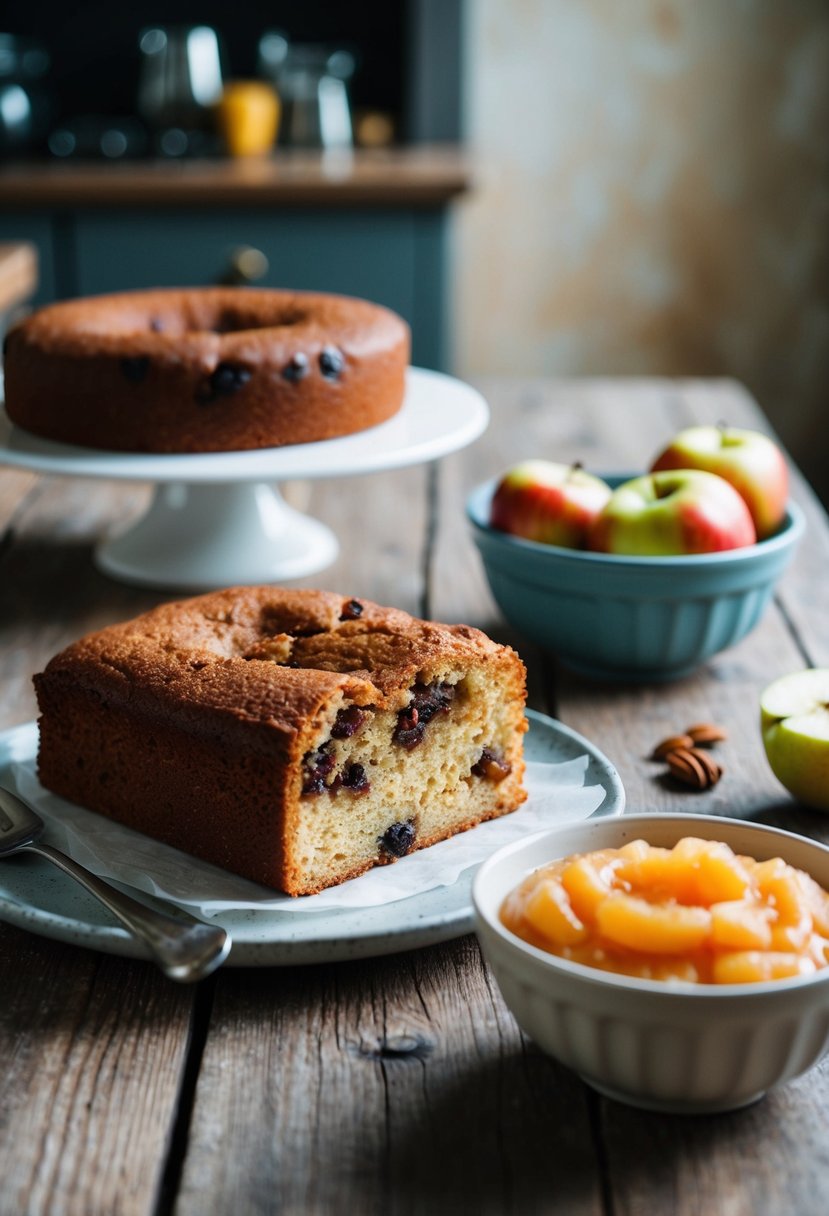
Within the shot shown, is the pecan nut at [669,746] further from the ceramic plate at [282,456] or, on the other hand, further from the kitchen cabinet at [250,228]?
the kitchen cabinet at [250,228]

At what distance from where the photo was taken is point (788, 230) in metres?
4.04

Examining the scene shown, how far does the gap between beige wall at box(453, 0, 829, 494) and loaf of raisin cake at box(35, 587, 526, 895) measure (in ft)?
10.1

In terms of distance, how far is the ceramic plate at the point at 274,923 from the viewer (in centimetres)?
87

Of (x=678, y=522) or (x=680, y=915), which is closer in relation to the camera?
(x=680, y=915)

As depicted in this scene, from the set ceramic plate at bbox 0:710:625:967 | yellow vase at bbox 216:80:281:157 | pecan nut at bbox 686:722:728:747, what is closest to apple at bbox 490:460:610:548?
pecan nut at bbox 686:722:728:747

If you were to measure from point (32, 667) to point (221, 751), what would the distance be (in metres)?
0.51

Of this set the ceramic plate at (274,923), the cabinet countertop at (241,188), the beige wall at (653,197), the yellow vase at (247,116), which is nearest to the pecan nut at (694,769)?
the ceramic plate at (274,923)

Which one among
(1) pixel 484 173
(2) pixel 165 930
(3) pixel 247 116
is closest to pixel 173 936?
(2) pixel 165 930

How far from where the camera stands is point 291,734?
0.96 meters

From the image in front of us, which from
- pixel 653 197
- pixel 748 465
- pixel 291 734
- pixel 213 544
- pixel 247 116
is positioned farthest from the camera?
pixel 653 197

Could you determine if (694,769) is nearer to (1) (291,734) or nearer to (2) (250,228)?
(1) (291,734)

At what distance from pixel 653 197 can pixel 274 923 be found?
350cm

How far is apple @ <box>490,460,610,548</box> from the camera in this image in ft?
4.72

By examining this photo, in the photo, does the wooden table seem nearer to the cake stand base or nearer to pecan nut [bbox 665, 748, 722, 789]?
pecan nut [bbox 665, 748, 722, 789]
